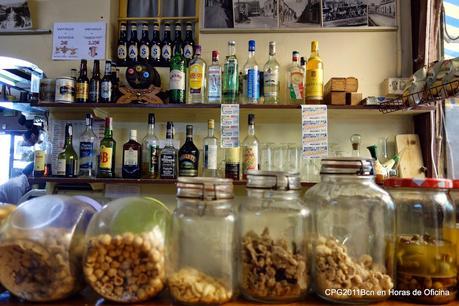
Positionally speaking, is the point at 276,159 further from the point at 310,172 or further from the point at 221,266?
the point at 221,266

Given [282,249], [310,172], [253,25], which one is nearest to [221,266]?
[282,249]

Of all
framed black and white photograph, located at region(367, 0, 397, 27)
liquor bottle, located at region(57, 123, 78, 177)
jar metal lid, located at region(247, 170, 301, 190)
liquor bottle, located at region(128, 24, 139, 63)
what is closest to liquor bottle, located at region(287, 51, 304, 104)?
framed black and white photograph, located at region(367, 0, 397, 27)

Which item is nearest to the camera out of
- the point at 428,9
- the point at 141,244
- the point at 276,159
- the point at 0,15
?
the point at 141,244

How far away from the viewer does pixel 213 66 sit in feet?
6.35

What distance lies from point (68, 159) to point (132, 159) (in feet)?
1.27

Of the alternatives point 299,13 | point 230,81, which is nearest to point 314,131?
point 230,81

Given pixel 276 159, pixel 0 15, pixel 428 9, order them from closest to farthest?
pixel 428 9, pixel 276 159, pixel 0 15

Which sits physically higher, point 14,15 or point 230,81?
point 14,15

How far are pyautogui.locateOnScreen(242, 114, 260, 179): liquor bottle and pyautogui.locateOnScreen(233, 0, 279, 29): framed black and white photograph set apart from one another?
58 centimetres

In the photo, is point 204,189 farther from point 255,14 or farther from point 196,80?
point 255,14

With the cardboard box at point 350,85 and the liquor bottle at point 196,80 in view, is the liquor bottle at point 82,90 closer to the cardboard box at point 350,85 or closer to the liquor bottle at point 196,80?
the liquor bottle at point 196,80

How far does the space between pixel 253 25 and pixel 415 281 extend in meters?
1.79

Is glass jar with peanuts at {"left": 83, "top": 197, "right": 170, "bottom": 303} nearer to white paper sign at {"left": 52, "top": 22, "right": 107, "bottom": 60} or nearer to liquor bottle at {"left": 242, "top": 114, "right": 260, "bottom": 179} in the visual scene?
liquor bottle at {"left": 242, "top": 114, "right": 260, "bottom": 179}

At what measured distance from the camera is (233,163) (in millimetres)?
1902
